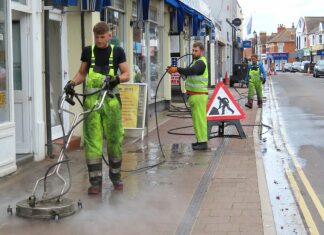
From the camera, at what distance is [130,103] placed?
11.0 meters

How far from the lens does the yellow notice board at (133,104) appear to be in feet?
36.0

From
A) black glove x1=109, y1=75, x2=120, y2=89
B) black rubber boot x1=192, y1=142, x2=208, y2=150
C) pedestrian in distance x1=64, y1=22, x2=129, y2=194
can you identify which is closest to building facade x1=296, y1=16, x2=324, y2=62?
black rubber boot x1=192, y1=142, x2=208, y2=150

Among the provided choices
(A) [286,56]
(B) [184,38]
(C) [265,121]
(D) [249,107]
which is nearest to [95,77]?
(C) [265,121]

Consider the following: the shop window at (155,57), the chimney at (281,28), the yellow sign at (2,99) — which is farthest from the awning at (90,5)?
the chimney at (281,28)

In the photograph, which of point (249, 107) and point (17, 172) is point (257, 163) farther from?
point (249, 107)

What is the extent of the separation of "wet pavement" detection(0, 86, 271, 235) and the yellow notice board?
3.26ft

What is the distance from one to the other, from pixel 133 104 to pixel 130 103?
61mm

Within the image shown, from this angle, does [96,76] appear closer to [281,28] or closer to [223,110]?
[223,110]

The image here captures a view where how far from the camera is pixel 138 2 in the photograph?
1412 centimetres

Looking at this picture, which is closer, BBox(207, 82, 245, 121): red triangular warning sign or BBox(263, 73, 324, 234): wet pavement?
BBox(263, 73, 324, 234): wet pavement

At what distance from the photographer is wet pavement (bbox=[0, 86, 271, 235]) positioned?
548cm

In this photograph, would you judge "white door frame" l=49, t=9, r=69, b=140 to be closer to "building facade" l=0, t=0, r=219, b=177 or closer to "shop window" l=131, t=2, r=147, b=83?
"building facade" l=0, t=0, r=219, b=177

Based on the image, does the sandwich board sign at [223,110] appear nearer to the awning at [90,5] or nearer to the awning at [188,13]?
the awning at [90,5]

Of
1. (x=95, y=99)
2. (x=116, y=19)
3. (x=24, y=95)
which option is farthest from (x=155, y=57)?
(x=95, y=99)
